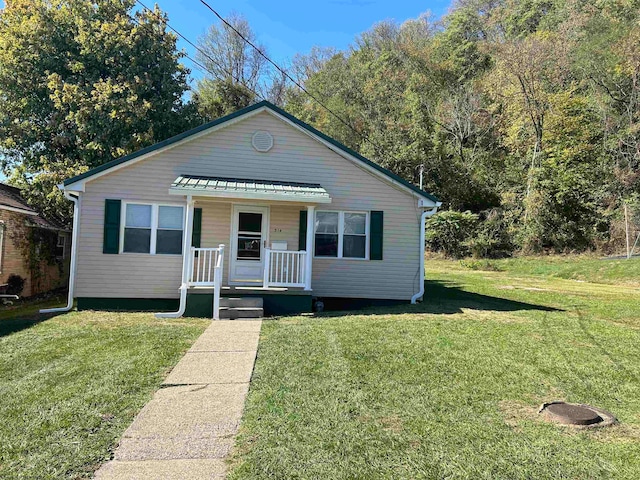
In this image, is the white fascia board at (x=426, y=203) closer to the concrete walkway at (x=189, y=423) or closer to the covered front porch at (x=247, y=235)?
the covered front porch at (x=247, y=235)

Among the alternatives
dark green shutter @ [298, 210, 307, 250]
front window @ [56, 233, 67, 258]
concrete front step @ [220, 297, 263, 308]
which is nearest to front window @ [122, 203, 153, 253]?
concrete front step @ [220, 297, 263, 308]

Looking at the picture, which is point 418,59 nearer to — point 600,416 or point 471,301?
point 471,301

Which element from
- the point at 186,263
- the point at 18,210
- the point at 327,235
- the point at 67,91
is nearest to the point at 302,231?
the point at 327,235

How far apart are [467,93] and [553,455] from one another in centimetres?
2783

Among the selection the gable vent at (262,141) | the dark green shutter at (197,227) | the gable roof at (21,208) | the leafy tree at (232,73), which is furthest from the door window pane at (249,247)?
the leafy tree at (232,73)

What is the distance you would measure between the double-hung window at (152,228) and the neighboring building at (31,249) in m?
3.83

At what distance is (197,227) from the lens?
29.8 ft

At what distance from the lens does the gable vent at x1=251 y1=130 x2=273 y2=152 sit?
379 inches

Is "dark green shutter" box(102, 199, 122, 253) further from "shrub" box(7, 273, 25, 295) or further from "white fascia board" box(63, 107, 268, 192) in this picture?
"shrub" box(7, 273, 25, 295)

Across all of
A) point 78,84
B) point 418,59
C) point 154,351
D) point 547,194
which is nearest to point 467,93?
point 418,59

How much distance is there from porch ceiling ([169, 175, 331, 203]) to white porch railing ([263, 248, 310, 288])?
1.16m

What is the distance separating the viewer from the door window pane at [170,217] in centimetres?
910

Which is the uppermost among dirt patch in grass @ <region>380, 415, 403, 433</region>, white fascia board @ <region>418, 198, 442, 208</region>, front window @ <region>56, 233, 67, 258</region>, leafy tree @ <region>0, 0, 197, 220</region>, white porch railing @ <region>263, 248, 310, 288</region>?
leafy tree @ <region>0, 0, 197, 220</region>

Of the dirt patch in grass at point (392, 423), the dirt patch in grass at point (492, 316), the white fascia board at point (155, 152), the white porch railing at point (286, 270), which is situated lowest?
the dirt patch in grass at point (392, 423)
